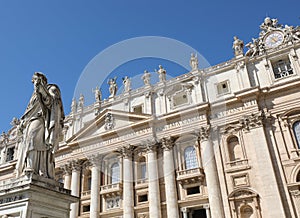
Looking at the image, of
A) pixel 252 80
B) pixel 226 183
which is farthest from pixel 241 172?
pixel 252 80

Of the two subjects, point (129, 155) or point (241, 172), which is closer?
point (241, 172)

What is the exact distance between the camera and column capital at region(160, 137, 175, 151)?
24922 millimetres

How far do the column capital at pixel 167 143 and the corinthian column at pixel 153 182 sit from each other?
0.80 meters

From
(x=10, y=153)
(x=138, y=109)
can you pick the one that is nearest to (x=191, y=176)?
(x=138, y=109)

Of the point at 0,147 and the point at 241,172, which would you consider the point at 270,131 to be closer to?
the point at 241,172

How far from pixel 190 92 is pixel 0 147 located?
26.7 meters

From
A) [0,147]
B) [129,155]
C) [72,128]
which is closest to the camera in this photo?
[129,155]

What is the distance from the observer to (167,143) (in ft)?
82.1

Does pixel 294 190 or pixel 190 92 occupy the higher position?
pixel 190 92

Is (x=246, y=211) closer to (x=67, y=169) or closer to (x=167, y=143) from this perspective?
(x=167, y=143)

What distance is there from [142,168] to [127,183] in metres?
2.12

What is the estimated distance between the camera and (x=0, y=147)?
3778cm

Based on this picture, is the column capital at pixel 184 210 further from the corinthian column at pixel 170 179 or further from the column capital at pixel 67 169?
the column capital at pixel 67 169

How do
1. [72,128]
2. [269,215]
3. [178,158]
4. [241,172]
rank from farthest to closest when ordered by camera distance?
[72,128], [178,158], [241,172], [269,215]
